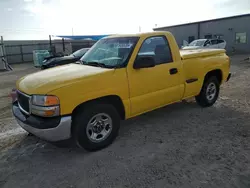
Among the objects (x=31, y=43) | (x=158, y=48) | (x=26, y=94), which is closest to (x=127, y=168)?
(x=26, y=94)

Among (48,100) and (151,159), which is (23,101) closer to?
(48,100)

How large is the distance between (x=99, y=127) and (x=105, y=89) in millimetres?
642

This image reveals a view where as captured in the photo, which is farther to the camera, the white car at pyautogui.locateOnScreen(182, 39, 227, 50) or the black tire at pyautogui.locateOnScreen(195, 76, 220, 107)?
the white car at pyautogui.locateOnScreen(182, 39, 227, 50)

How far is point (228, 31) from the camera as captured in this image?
2692cm

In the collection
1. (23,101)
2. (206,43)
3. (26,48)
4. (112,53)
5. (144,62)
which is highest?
(26,48)

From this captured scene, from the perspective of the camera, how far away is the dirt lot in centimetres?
282

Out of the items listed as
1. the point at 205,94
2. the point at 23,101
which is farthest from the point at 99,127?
the point at 205,94

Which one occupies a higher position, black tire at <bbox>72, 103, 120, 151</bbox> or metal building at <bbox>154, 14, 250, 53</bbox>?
metal building at <bbox>154, 14, 250, 53</bbox>

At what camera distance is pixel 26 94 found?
329cm

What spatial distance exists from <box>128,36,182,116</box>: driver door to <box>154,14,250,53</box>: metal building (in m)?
24.9

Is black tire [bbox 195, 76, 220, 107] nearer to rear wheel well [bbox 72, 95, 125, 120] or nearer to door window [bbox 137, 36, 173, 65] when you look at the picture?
door window [bbox 137, 36, 173, 65]

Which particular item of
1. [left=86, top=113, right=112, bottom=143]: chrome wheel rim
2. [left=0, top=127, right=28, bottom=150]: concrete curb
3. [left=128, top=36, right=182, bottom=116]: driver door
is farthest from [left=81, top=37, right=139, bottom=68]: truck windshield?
[left=0, top=127, right=28, bottom=150]: concrete curb

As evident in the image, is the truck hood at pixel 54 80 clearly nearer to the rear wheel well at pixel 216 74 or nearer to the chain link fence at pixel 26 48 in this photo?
the rear wheel well at pixel 216 74

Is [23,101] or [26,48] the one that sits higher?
[26,48]
